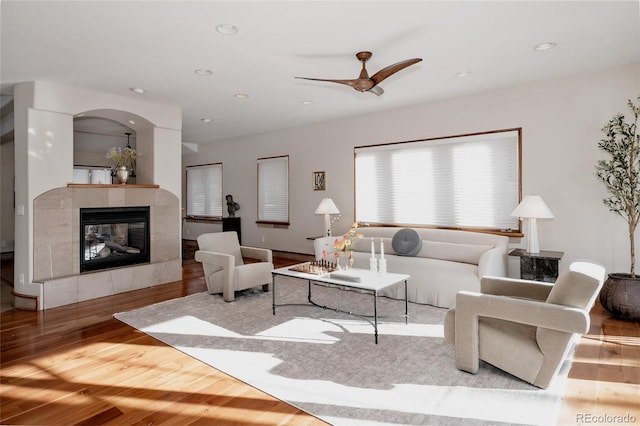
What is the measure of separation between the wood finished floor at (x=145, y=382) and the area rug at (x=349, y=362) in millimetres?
137

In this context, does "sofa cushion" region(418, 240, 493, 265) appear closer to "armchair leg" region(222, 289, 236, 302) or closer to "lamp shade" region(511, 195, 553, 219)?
"lamp shade" region(511, 195, 553, 219)

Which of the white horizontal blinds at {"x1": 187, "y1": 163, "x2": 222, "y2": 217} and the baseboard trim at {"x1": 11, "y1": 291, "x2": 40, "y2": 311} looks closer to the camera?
the baseboard trim at {"x1": 11, "y1": 291, "x2": 40, "y2": 311}

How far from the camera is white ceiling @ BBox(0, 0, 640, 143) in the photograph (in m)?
2.86

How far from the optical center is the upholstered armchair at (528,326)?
229cm

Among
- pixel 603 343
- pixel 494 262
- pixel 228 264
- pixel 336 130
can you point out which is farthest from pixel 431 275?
pixel 336 130

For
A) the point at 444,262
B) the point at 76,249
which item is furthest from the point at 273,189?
the point at 444,262

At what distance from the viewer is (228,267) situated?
4496mm

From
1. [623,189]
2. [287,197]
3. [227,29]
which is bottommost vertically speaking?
[623,189]

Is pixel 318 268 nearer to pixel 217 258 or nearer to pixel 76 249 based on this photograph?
pixel 217 258

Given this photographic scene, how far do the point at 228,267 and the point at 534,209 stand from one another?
12.4 feet

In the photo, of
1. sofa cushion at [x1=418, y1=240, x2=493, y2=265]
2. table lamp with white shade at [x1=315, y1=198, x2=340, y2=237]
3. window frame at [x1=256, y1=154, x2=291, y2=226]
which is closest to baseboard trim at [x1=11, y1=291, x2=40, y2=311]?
table lamp with white shade at [x1=315, y1=198, x2=340, y2=237]

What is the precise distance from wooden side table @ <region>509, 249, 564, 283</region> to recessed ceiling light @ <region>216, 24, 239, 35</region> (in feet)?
13.1

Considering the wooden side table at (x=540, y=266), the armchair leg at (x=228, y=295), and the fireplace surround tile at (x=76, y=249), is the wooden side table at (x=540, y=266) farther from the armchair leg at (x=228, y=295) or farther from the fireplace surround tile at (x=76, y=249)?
the fireplace surround tile at (x=76, y=249)

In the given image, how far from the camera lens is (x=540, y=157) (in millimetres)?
4777
